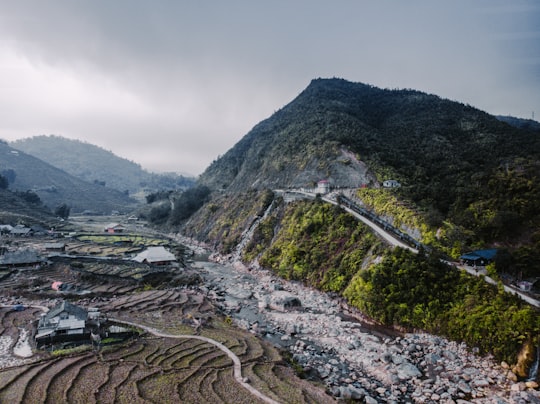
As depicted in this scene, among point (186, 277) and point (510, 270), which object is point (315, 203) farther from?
point (510, 270)

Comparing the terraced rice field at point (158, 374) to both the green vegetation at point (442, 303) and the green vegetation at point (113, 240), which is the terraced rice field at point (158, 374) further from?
the green vegetation at point (113, 240)

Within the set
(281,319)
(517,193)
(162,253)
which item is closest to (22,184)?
(162,253)

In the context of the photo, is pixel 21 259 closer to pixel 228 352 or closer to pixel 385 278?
pixel 228 352

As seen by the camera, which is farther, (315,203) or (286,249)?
(315,203)

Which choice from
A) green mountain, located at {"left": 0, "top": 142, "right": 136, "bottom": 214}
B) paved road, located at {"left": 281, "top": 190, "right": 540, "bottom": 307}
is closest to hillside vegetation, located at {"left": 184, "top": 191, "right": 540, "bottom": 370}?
paved road, located at {"left": 281, "top": 190, "right": 540, "bottom": 307}

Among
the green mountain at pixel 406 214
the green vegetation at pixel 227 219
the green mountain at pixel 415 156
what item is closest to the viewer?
the green mountain at pixel 406 214

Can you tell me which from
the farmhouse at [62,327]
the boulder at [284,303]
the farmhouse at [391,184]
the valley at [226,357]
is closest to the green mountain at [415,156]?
the farmhouse at [391,184]

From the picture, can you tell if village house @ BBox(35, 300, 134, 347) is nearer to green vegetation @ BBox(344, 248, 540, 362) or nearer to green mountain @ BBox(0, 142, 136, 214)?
green vegetation @ BBox(344, 248, 540, 362)
